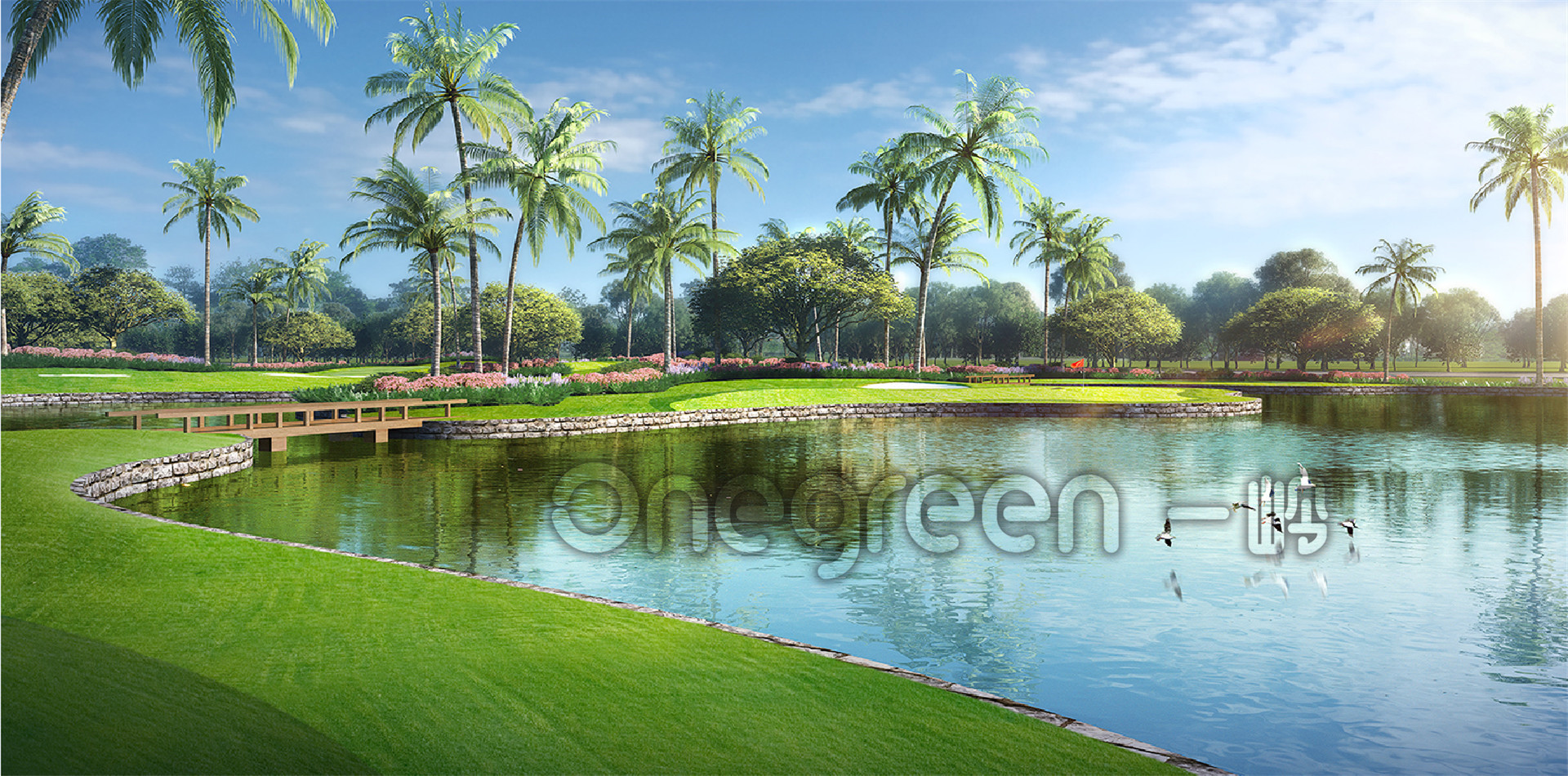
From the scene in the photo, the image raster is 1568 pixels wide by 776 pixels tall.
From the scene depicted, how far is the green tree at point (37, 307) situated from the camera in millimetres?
58531

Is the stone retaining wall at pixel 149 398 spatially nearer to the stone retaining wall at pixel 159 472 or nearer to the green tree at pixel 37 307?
the stone retaining wall at pixel 159 472

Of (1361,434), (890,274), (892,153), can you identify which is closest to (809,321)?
(890,274)

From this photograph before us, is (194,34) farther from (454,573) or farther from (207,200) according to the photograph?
(207,200)

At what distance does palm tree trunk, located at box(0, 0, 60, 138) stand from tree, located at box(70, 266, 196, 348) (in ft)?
206

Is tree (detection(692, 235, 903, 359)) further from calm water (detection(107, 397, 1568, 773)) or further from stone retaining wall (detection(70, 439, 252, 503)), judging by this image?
stone retaining wall (detection(70, 439, 252, 503))

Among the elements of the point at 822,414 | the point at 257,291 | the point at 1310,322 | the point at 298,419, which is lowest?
the point at 822,414

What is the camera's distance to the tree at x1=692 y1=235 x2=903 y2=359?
47875 mm

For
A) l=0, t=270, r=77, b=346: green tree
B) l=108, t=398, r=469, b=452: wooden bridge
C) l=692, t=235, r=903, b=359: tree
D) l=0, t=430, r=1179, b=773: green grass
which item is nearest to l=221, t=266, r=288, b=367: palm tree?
l=0, t=270, r=77, b=346: green tree

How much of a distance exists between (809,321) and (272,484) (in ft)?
131

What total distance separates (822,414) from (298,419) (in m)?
17.3

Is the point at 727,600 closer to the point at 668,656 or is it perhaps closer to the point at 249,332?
the point at 668,656

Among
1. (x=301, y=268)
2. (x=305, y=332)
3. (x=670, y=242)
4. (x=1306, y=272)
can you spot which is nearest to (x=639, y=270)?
(x=670, y=242)

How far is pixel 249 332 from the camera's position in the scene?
98.4 meters

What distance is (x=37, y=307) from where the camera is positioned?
197 feet
